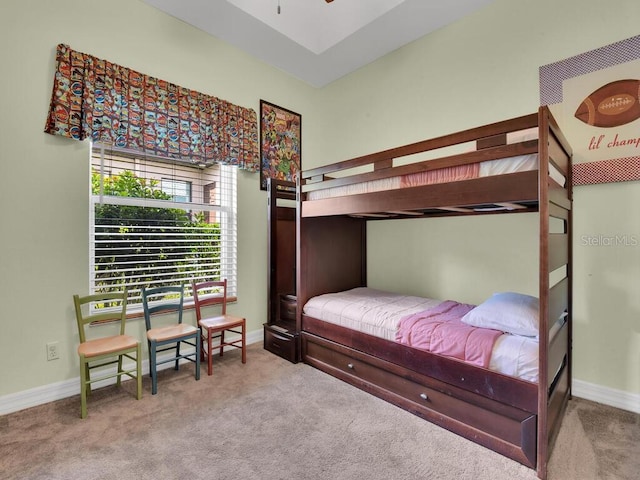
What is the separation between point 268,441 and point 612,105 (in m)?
3.07

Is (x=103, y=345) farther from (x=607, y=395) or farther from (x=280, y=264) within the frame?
(x=607, y=395)

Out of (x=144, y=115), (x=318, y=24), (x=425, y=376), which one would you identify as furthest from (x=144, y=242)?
(x=318, y=24)

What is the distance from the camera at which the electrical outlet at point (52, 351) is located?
2.21 meters

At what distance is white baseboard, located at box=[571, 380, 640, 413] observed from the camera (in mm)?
2045

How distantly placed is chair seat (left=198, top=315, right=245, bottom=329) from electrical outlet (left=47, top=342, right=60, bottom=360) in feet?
3.23

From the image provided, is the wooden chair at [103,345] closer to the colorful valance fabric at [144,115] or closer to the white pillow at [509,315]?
the colorful valance fabric at [144,115]

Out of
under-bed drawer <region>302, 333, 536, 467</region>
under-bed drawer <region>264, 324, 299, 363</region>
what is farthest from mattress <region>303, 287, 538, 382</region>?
under-bed drawer <region>264, 324, 299, 363</region>

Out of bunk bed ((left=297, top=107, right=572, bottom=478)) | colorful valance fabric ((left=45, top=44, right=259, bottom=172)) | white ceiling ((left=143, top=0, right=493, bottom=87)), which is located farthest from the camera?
white ceiling ((left=143, top=0, right=493, bottom=87))

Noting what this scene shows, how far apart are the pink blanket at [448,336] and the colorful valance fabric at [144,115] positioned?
2208mm

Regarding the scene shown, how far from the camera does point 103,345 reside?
2.14 metres

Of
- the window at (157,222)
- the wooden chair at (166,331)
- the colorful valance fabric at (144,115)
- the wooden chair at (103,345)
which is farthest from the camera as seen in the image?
the window at (157,222)

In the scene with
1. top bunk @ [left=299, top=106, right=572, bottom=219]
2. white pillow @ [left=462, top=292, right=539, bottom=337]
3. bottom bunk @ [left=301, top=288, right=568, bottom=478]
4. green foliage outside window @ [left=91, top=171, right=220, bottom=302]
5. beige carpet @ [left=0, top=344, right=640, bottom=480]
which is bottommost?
beige carpet @ [left=0, top=344, right=640, bottom=480]

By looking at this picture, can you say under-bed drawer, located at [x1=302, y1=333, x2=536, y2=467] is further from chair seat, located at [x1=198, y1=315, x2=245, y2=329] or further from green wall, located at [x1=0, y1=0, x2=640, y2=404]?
green wall, located at [x1=0, y1=0, x2=640, y2=404]

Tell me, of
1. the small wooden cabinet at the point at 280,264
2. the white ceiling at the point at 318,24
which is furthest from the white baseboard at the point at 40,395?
the white ceiling at the point at 318,24
